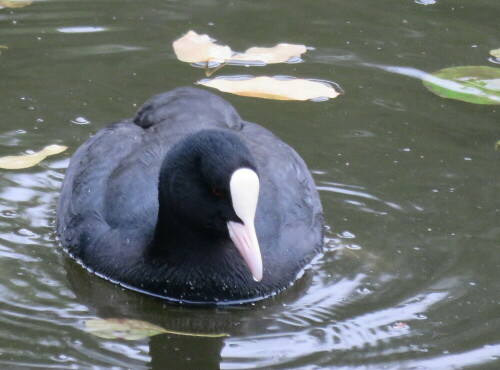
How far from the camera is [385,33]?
8.46m

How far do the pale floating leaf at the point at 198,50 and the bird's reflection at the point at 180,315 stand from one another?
250 cm

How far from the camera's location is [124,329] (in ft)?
16.4

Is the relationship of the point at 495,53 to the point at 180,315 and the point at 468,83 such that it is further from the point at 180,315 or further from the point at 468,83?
the point at 180,315

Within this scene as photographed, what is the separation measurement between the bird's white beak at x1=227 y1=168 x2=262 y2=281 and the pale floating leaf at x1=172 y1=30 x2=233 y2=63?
2960 mm

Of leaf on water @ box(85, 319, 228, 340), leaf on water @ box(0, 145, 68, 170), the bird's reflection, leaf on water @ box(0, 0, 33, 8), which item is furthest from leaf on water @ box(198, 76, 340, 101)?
leaf on water @ box(85, 319, 228, 340)

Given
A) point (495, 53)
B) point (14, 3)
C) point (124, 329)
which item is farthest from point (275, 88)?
point (124, 329)

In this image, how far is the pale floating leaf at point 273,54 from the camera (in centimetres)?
786

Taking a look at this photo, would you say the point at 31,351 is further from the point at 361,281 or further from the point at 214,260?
the point at 361,281

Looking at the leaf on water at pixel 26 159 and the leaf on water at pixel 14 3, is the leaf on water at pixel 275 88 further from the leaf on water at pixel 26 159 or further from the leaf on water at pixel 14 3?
the leaf on water at pixel 14 3

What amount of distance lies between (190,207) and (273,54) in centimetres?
297

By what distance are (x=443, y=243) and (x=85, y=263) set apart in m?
1.78

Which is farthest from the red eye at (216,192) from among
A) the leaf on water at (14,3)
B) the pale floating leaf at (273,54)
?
the leaf on water at (14,3)

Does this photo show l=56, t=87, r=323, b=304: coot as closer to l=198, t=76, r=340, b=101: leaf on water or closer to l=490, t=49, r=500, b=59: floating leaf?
l=198, t=76, r=340, b=101: leaf on water

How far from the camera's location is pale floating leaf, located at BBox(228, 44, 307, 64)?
25.8ft
